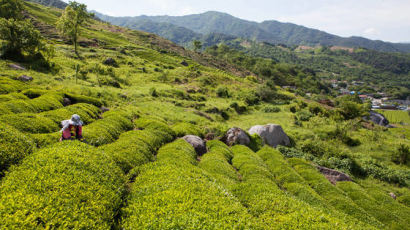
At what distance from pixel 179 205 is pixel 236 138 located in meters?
23.7

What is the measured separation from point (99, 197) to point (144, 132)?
44.8ft

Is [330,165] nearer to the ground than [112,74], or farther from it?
nearer to the ground

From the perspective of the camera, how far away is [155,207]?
912 centimetres

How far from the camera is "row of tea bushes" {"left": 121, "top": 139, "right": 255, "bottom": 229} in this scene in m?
8.30

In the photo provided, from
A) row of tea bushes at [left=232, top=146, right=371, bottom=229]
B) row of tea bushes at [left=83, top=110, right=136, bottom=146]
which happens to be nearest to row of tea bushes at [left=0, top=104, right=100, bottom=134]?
row of tea bushes at [left=83, top=110, right=136, bottom=146]

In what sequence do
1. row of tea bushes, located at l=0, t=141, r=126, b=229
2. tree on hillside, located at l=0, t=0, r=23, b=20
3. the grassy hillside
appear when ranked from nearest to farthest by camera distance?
row of tea bushes, located at l=0, t=141, r=126, b=229
the grassy hillside
tree on hillside, located at l=0, t=0, r=23, b=20

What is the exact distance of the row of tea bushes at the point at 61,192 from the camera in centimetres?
691

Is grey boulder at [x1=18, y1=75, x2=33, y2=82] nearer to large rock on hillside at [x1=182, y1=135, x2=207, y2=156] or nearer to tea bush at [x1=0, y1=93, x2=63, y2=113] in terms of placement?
tea bush at [x1=0, y1=93, x2=63, y2=113]

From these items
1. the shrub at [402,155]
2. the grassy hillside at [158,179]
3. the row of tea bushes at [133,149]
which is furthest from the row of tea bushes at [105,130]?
the shrub at [402,155]

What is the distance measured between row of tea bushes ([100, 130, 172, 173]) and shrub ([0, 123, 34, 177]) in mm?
4628

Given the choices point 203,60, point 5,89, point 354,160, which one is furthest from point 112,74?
point 203,60

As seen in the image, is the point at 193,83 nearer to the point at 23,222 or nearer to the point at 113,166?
the point at 113,166

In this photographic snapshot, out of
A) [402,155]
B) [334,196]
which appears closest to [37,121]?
[334,196]

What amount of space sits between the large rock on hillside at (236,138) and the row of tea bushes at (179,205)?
1942 centimetres
